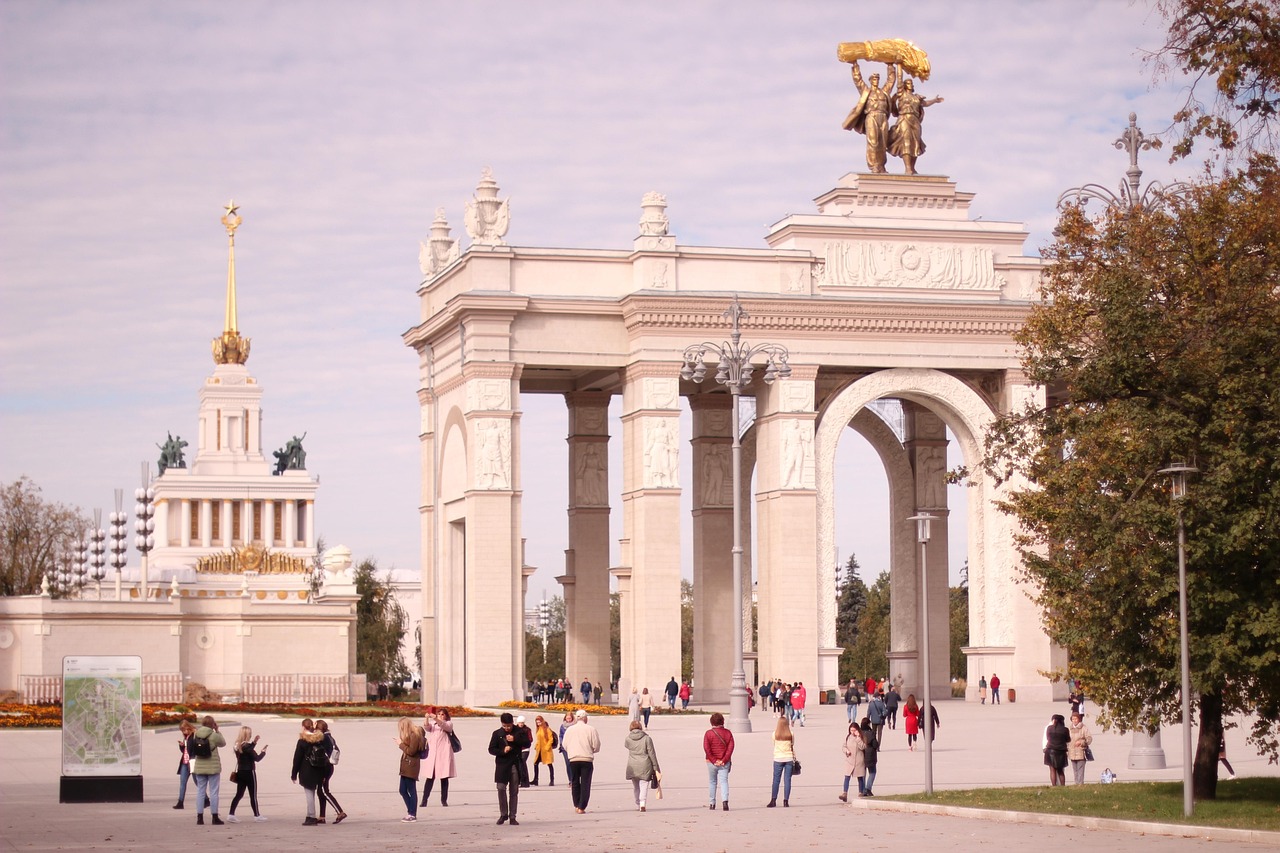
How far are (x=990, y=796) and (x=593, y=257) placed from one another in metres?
32.4

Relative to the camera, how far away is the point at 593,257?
5784 centimetres

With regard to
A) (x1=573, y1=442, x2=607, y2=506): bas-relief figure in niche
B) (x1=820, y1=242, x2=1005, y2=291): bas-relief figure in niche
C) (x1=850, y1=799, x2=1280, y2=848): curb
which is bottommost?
(x1=850, y1=799, x2=1280, y2=848): curb

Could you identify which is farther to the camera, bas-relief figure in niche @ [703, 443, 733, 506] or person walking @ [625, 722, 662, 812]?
bas-relief figure in niche @ [703, 443, 733, 506]

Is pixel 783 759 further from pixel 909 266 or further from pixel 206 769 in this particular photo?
Answer: pixel 909 266

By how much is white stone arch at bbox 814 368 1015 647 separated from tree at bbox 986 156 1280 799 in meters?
31.3

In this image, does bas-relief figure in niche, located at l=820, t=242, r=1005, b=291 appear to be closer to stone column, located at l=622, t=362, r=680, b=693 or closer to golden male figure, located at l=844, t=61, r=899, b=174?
golden male figure, located at l=844, t=61, r=899, b=174

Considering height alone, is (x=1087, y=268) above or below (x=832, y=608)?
above

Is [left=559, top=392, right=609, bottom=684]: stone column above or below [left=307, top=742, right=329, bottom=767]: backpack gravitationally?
above

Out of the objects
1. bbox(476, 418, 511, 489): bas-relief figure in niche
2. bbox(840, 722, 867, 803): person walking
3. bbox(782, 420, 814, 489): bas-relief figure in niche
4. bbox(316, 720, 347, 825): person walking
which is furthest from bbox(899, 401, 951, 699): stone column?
bbox(316, 720, 347, 825): person walking

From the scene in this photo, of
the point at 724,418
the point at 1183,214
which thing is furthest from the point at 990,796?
the point at 724,418

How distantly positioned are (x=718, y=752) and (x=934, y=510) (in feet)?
128

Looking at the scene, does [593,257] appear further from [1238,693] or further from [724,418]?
[1238,693]

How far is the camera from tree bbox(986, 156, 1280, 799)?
81.2 feet

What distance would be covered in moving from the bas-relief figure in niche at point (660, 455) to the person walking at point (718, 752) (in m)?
29.1
